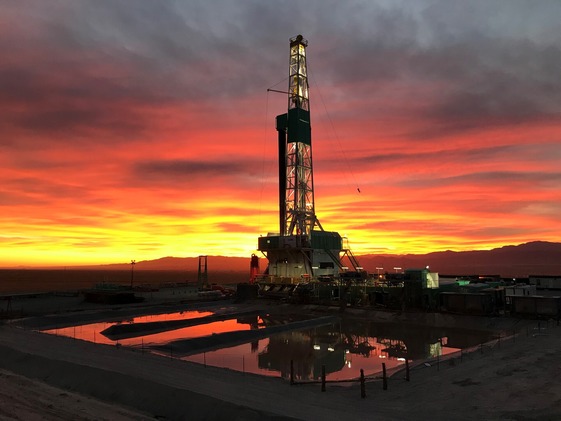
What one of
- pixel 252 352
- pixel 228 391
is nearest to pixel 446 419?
pixel 228 391

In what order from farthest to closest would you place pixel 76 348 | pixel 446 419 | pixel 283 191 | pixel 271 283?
pixel 283 191, pixel 271 283, pixel 76 348, pixel 446 419

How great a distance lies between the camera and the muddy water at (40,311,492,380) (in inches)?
993

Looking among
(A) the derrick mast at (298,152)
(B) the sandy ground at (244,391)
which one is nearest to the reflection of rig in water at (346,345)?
(B) the sandy ground at (244,391)

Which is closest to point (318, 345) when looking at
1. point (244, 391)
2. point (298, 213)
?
point (244, 391)

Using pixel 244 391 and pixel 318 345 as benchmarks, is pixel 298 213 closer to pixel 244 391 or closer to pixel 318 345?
pixel 318 345

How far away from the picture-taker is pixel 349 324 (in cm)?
4303

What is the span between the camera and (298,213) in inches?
2852

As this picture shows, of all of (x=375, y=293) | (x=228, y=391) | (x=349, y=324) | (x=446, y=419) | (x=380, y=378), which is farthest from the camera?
(x=375, y=293)

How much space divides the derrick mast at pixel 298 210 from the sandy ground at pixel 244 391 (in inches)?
1780

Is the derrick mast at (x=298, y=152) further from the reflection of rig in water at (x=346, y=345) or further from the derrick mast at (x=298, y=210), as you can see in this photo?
the reflection of rig in water at (x=346, y=345)

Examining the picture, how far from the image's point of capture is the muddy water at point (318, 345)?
82.8 feet

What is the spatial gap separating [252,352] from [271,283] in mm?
36240

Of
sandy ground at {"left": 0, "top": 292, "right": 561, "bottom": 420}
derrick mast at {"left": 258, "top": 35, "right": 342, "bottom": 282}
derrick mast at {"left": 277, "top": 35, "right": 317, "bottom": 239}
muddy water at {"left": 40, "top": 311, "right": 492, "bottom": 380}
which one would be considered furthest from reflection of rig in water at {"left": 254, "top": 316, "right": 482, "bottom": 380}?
derrick mast at {"left": 277, "top": 35, "right": 317, "bottom": 239}

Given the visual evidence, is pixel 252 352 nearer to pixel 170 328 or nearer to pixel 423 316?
pixel 170 328
